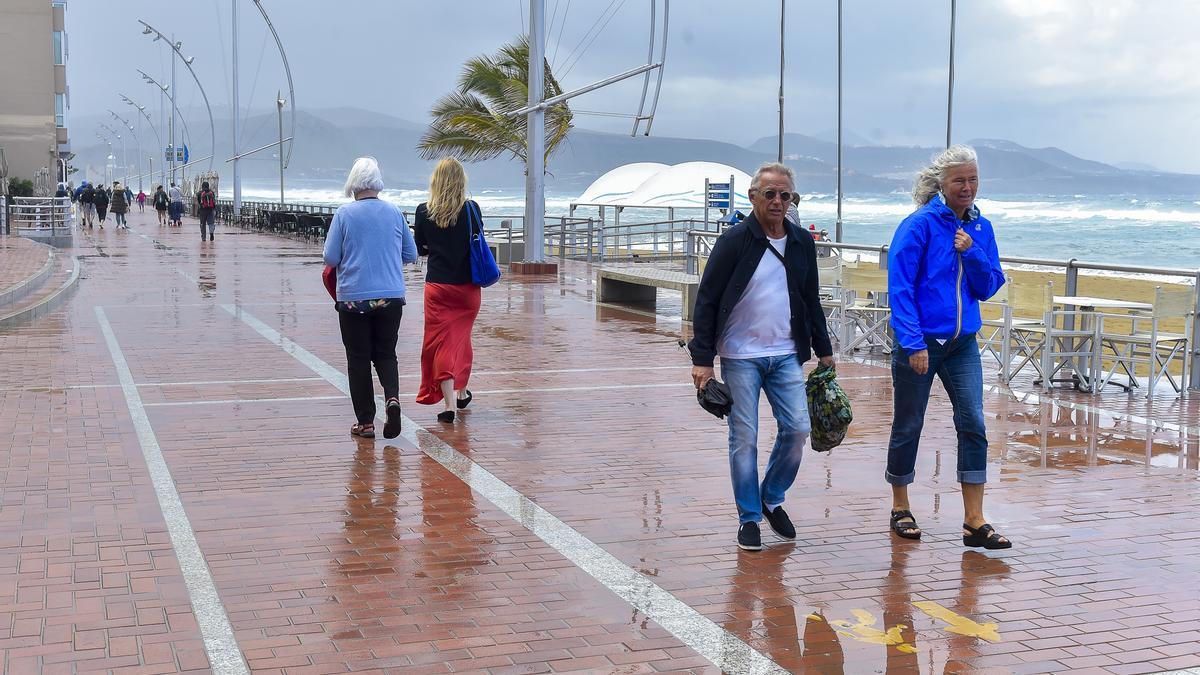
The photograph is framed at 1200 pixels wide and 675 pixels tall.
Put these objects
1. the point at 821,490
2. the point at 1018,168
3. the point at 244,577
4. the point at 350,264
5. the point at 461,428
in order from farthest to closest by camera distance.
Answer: the point at 1018,168 < the point at 461,428 < the point at 350,264 < the point at 821,490 < the point at 244,577

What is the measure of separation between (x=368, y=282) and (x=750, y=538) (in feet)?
11.0

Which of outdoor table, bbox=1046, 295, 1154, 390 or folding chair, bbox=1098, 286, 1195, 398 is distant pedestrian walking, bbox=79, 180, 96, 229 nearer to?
outdoor table, bbox=1046, 295, 1154, 390

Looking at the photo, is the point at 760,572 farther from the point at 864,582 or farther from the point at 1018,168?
the point at 1018,168

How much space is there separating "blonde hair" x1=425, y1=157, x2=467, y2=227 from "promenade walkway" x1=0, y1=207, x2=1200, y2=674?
1.38 meters

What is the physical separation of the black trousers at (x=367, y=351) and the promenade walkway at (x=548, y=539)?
0.31 m

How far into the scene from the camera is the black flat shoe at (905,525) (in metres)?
6.13

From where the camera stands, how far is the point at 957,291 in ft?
19.3

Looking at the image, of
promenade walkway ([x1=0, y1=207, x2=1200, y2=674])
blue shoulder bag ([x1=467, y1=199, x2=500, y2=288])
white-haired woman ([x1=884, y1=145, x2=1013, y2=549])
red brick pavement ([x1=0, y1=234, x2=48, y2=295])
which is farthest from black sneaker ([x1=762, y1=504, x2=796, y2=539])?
red brick pavement ([x1=0, y1=234, x2=48, y2=295])

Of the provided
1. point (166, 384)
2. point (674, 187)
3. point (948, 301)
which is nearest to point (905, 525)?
point (948, 301)

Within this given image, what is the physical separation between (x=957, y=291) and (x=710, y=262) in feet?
3.61

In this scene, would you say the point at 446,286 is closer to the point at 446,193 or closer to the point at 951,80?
the point at 446,193

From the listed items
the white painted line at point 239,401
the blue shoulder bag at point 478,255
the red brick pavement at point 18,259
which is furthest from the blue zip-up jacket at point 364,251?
the red brick pavement at point 18,259

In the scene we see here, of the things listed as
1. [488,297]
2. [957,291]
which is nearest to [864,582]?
[957,291]

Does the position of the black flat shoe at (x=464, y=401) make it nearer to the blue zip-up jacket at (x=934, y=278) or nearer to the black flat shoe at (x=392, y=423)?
the black flat shoe at (x=392, y=423)
